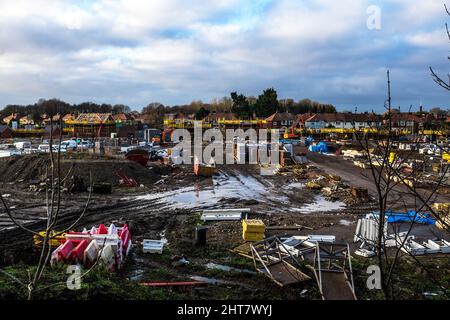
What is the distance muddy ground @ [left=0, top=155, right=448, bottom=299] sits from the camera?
1041cm

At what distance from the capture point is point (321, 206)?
20.8 m

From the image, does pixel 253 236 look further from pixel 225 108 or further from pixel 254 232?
pixel 225 108

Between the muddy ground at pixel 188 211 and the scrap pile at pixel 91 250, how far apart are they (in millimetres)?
478

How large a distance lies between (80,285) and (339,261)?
20.1 feet

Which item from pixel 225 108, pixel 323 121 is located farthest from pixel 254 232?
pixel 225 108

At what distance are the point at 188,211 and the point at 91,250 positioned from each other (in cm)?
966

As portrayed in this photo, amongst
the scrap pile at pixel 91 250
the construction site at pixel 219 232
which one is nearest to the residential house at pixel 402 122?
the construction site at pixel 219 232

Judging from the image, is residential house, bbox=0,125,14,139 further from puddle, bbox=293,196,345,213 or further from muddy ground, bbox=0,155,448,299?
puddle, bbox=293,196,345,213

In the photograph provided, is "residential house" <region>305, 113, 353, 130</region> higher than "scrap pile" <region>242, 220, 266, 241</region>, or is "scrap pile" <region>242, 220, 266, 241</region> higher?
"residential house" <region>305, 113, 353, 130</region>

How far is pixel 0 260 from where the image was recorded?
10.6 metres

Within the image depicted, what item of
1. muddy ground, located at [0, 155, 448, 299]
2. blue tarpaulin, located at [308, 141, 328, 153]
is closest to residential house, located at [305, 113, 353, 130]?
blue tarpaulin, located at [308, 141, 328, 153]

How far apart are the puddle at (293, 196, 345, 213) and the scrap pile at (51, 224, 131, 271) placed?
35.3 feet
